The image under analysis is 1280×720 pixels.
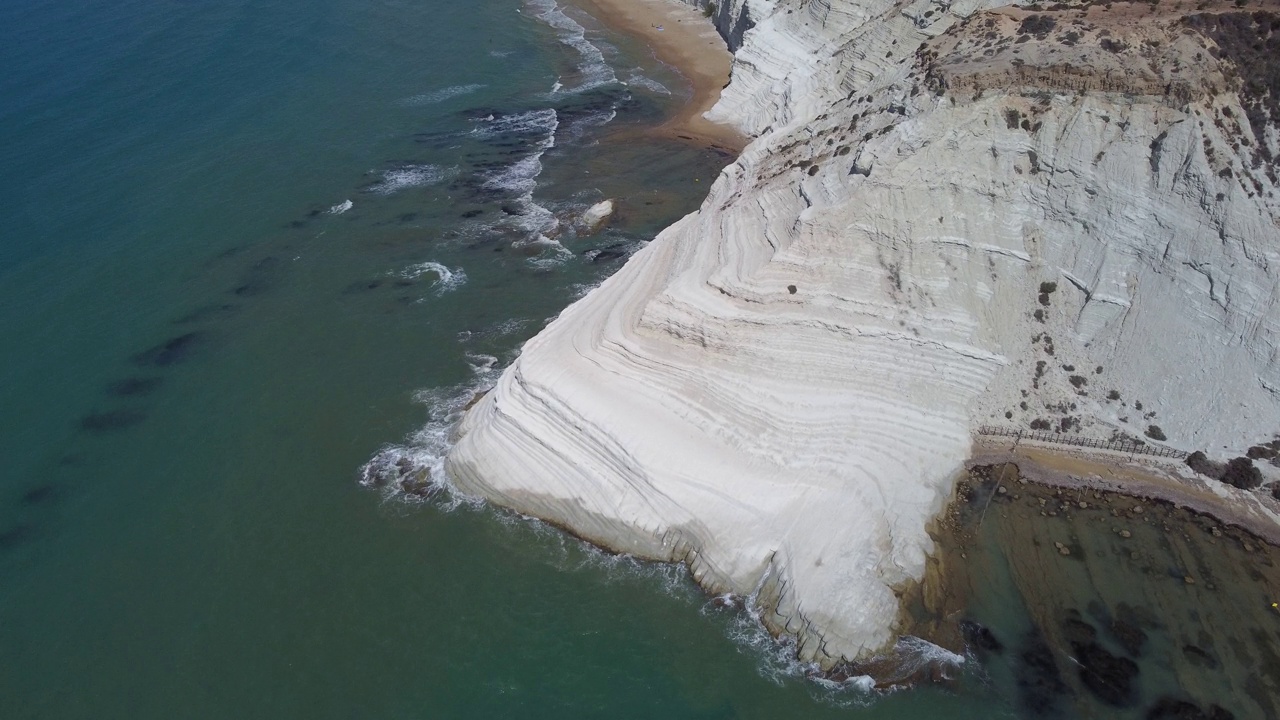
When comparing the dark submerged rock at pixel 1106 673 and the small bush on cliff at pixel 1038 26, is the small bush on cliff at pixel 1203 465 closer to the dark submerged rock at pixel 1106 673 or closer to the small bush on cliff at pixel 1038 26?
the dark submerged rock at pixel 1106 673

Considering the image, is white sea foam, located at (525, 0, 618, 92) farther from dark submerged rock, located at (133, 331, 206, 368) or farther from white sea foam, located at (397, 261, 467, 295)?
dark submerged rock, located at (133, 331, 206, 368)

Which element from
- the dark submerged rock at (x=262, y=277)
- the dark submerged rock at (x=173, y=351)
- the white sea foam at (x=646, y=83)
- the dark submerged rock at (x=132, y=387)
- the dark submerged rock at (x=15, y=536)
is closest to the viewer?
the dark submerged rock at (x=15, y=536)

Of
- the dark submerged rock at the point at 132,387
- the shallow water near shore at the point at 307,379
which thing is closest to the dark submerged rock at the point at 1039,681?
the shallow water near shore at the point at 307,379

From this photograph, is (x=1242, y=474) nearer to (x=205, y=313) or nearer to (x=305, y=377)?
(x=305, y=377)

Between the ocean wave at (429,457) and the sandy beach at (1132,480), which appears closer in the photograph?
the sandy beach at (1132,480)

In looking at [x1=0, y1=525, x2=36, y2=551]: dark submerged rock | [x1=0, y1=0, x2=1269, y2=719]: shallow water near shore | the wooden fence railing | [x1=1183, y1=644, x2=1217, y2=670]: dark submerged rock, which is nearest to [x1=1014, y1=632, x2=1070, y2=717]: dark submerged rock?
[x1=0, y1=0, x2=1269, y2=719]: shallow water near shore

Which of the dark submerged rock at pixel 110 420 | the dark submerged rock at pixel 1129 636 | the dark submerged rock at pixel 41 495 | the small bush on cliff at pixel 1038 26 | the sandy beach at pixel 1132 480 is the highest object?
the small bush on cliff at pixel 1038 26
